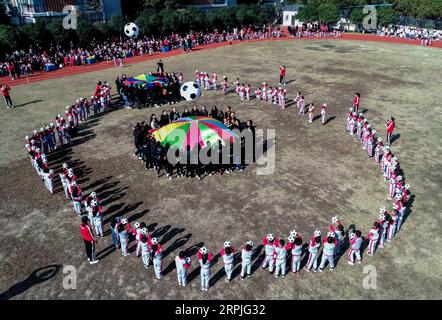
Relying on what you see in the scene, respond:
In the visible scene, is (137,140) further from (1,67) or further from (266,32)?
(266,32)

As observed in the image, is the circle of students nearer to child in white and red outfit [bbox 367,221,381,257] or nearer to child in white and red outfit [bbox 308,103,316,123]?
child in white and red outfit [bbox 367,221,381,257]

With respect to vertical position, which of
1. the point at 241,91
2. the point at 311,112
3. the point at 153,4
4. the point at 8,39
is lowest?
the point at 311,112

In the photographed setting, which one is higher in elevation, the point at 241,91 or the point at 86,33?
the point at 86,33

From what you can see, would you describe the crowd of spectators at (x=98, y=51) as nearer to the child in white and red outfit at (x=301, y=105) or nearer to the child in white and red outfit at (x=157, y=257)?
the child in white and red outfit at (x=301, y=105)

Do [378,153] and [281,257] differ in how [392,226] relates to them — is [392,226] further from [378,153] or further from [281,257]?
[378,153]

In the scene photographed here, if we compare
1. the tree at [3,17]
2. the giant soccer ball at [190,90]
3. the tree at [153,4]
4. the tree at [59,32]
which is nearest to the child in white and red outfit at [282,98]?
the giant soccer ball at [190,90]

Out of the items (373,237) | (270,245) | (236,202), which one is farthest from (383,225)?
(236,202)
